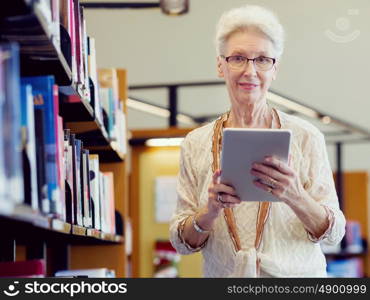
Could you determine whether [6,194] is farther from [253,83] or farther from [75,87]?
[253,83]

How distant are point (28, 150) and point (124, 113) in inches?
92.6

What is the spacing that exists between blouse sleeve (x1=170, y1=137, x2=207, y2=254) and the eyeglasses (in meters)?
0.28

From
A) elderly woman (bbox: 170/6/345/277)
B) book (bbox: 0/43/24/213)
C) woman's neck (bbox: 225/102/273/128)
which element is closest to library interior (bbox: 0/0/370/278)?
book (bbox: 0/43/24/213)

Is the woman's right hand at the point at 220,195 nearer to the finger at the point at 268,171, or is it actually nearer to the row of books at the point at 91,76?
the finger at the point at 268,171

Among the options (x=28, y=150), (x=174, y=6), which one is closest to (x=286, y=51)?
(x=174, y=6)

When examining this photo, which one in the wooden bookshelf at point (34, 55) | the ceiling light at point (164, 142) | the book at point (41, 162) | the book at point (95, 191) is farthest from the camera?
the ceiling light at point (164, 142)

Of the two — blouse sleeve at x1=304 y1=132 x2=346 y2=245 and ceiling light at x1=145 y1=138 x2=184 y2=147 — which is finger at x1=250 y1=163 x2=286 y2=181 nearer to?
blouse sleeve at x1=304 y1=132 x2=346 y2=245

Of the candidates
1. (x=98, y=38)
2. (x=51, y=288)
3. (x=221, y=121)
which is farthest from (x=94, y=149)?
(x=98, y=38)

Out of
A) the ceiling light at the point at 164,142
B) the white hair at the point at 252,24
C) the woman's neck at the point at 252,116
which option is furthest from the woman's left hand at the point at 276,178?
the ceiling light at the point at 164,142

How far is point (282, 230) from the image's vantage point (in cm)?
189

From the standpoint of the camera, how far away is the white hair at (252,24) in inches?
75.1

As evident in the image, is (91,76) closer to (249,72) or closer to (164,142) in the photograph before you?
(249,72)

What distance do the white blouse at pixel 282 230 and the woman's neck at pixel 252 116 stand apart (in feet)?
0.14

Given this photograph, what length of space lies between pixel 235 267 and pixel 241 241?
7 cm
